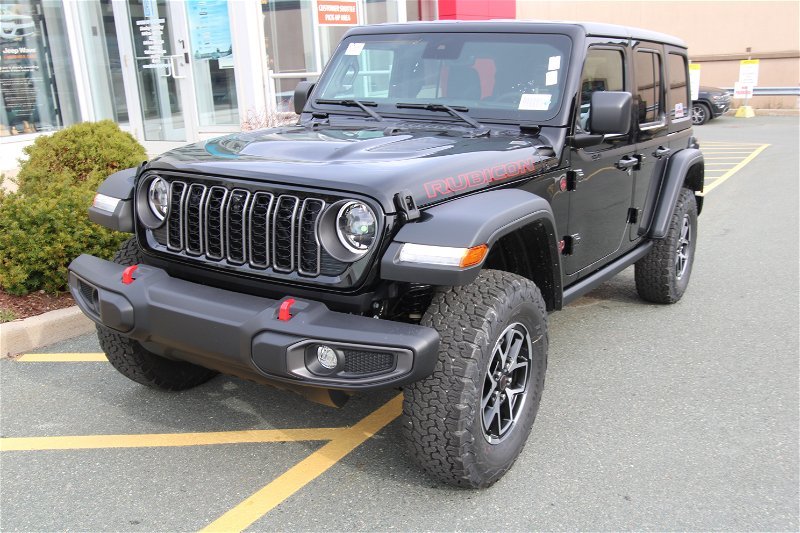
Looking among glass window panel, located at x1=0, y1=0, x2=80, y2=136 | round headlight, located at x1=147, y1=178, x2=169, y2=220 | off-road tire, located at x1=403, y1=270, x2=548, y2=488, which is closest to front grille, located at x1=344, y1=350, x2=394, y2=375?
off-road tire, located at x1=403, y1=270, x2=548, y2=488

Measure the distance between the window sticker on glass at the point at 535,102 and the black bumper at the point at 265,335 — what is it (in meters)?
1.68

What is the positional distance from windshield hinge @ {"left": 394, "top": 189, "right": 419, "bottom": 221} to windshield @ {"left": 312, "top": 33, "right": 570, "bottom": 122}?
128 cm

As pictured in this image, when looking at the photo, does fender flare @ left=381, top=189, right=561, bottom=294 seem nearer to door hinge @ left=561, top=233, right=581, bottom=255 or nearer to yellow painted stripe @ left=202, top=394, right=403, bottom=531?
door hinge @ left=561, top=233, right=581, bottom=255

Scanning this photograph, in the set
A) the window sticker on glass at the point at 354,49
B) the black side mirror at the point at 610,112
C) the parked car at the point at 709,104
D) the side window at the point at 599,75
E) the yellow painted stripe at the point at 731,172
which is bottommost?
the yellow painted stripe at the point at 731,172

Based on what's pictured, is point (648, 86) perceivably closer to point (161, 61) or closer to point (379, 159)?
point (379, 159)

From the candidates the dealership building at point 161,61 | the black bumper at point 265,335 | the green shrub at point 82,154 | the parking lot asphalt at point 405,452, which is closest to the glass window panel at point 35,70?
the dealership building at point 161,61

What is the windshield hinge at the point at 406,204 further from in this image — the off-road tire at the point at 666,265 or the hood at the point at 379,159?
the off-road tire at the point at 666,265

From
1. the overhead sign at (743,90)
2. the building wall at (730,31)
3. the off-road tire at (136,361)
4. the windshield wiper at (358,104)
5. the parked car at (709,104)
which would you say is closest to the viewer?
the off-road tire at (136,361)

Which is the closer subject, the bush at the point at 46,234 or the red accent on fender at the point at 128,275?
the red accent on fender at the point at 128,275

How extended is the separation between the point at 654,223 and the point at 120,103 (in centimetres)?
917

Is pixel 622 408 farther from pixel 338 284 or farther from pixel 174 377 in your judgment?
pixel 174 377

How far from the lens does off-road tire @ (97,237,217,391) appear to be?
3496 mm

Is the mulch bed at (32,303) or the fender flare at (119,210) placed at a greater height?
the fender flare at (119,210)

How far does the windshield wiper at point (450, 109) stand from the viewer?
376cm
